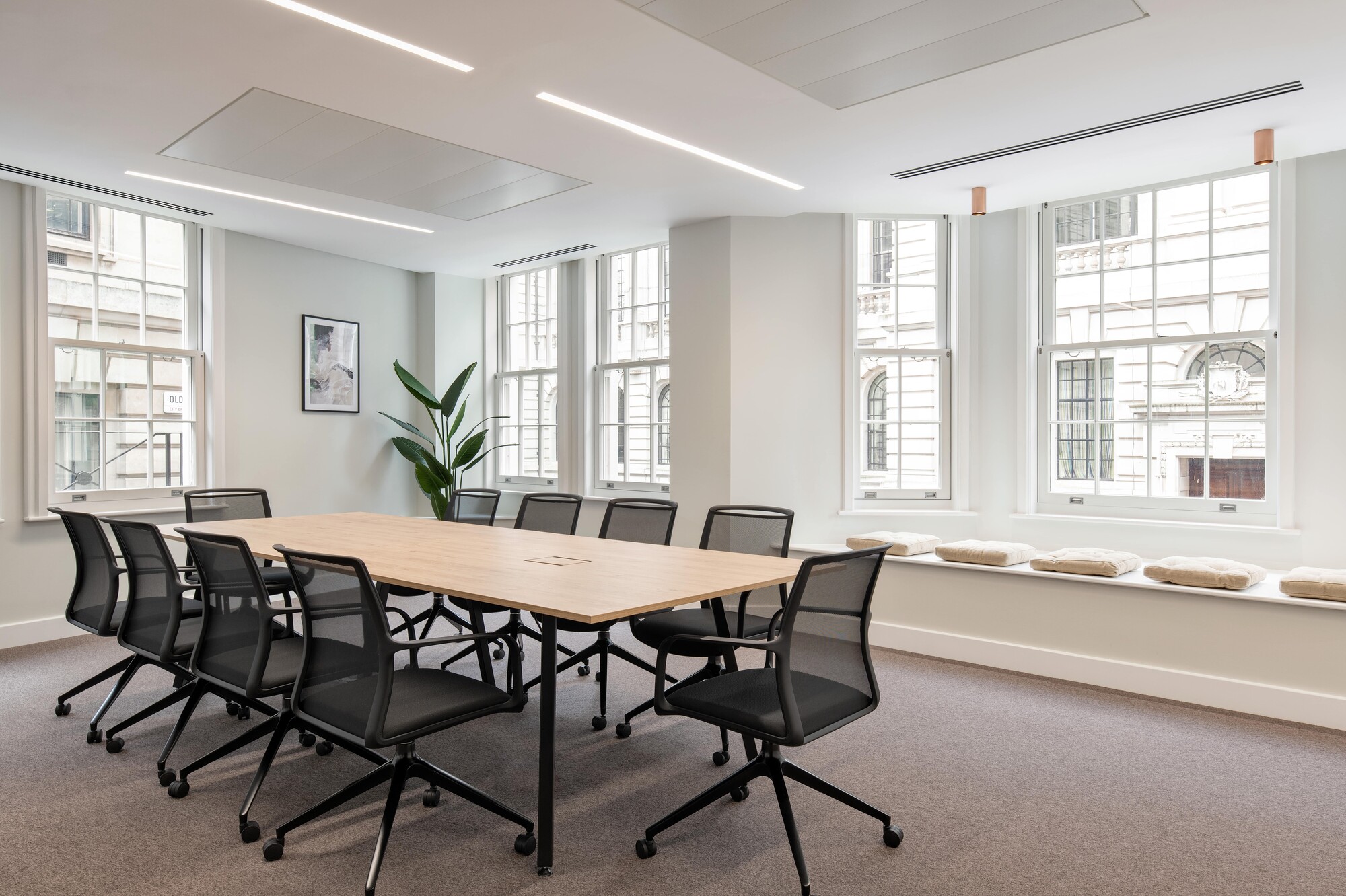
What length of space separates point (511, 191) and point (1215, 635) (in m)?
4.56

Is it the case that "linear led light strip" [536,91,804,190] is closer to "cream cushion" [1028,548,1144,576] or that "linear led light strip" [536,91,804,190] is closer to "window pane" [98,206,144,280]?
"cream cushion" [1028,548,1144,576]

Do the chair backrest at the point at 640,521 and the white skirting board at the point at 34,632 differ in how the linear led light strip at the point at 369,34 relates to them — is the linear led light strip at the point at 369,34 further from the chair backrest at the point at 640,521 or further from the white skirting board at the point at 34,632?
the white skirting board at the point at 34,632

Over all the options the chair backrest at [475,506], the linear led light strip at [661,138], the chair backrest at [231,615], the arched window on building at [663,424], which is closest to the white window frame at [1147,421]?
the linear led light strip at [661,138]

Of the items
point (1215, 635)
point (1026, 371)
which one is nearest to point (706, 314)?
point (1026, 371)

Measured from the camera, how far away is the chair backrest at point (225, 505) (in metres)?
4.77

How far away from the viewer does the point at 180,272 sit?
19.9ft

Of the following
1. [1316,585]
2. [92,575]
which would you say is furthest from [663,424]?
[1316,585]

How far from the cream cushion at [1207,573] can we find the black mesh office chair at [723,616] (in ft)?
6.45

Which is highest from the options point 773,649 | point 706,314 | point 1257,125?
point 1257,125

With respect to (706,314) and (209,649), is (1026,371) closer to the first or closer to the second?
(706,314)

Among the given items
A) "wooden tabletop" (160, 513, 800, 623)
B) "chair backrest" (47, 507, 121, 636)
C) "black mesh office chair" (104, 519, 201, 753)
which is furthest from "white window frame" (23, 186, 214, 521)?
"black mesh office chair" (104, 519, 201, 753)

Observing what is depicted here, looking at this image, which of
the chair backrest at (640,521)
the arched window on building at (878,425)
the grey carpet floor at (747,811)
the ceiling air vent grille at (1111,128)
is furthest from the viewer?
the arched window on building at (878,425)

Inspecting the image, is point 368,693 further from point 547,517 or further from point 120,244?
point 120,244

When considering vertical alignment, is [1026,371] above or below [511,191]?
below
